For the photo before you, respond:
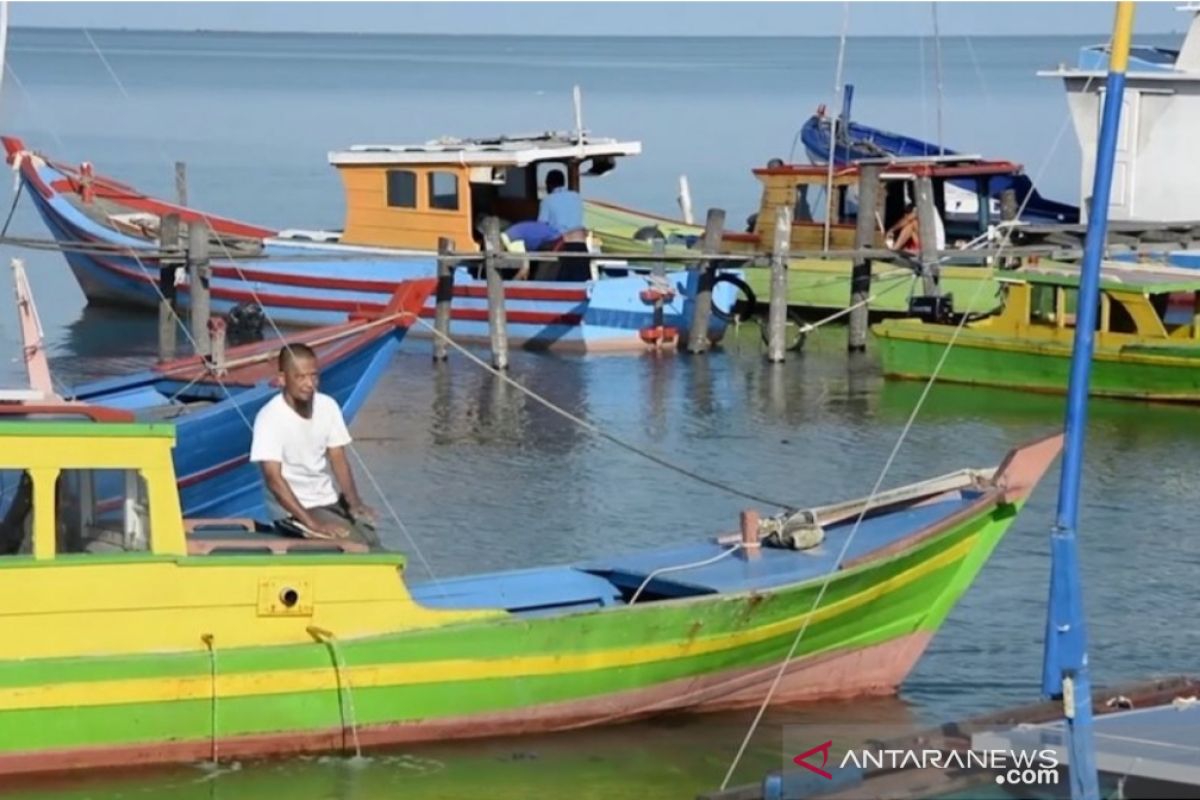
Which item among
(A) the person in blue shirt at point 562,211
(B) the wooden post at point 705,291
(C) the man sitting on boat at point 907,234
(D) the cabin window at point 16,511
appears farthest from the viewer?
(C) the man sitting on boat at point 907,234

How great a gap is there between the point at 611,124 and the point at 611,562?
2669 inches

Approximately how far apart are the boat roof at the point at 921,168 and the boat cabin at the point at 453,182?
211 centimetres

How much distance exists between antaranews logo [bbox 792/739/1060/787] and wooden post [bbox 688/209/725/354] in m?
17.2

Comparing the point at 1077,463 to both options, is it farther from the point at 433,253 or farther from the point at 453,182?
the point at 453,182

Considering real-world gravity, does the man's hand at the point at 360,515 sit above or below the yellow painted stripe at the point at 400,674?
above

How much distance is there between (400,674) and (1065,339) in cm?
1290

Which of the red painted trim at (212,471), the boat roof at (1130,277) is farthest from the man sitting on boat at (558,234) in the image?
the red painted trim at (212,471)

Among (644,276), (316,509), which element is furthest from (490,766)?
(644,276)

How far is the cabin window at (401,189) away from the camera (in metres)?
27.9

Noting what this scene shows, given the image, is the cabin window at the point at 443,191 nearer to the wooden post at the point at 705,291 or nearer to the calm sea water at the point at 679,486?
the calm sea water at the point at 679,486

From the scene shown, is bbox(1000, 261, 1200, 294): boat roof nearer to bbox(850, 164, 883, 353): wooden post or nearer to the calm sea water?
the calm sea water

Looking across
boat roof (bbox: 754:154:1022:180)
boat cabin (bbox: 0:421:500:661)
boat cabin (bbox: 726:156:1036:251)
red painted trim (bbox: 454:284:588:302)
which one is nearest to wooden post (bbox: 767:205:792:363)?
red painted trim (bbox: 454:284:588:302)

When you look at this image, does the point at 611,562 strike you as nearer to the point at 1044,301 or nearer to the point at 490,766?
the point at 490,766

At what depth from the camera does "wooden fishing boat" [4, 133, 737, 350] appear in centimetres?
2678
